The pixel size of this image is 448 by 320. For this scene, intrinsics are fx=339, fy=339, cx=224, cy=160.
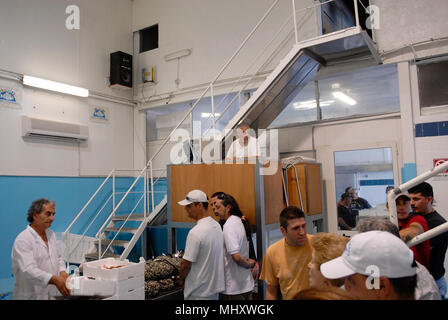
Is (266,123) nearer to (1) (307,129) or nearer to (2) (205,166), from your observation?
(1) (307,129)

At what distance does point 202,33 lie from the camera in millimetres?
7457

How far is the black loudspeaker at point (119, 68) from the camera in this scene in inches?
311

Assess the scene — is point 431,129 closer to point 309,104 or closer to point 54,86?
point 309,104

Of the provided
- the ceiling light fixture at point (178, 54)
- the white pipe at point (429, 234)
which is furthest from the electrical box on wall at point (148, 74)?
the white pipe at point (429, 234)

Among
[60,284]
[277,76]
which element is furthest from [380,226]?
[277,76]

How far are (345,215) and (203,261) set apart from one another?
3639 millimetres

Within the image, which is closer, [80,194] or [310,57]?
[310,57]

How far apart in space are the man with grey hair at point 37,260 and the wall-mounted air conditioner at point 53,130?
3982 mm

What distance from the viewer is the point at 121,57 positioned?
7949 millimetres

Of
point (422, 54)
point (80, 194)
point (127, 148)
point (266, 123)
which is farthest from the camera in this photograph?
point (127, 148)

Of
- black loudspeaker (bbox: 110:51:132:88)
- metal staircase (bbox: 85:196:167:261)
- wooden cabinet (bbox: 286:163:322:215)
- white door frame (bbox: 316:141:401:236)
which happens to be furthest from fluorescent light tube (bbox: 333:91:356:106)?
black loudspeaker (bbox: 110:51:132:88)

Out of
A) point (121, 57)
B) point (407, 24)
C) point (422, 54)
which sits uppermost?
point (121, 57)
